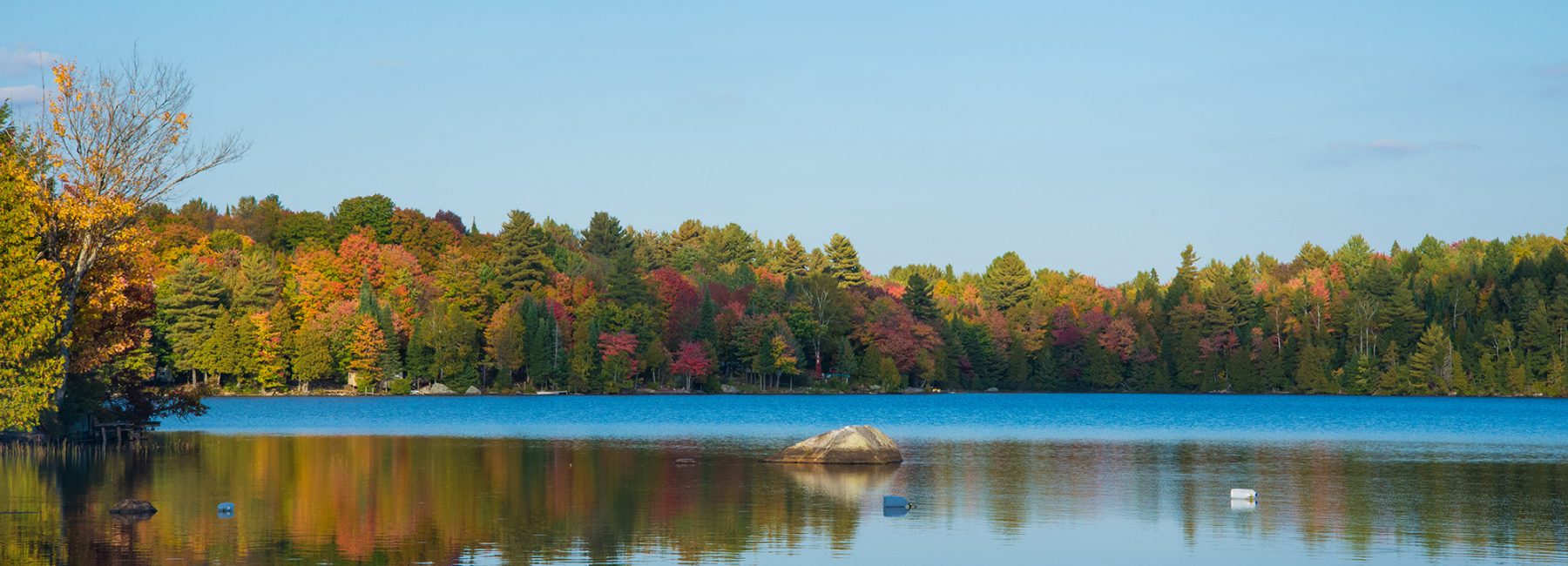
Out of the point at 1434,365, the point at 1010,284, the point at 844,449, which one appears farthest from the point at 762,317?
the point at 844,449

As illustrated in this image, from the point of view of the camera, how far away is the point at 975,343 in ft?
447

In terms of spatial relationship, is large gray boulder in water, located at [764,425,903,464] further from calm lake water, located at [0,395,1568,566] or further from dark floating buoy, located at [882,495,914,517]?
dark floating buoy, located at [882,495,914,517]

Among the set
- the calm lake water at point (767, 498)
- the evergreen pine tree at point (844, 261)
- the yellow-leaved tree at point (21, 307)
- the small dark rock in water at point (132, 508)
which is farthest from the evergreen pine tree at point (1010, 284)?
the small dark rock in water at point (132, 508)

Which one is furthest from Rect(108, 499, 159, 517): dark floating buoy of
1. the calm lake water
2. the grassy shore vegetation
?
the grassy shore vegetation

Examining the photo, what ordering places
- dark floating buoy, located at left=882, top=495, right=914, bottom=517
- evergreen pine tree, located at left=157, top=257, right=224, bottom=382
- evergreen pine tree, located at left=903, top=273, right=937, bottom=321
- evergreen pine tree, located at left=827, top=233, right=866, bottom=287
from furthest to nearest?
evergreen pine tree, located at left=827, top=233, right=866, bottom=287
evergreen pine tree, located at left=903, top=273, right=937, bottom=321
evergreen pine tree, located at left=157, top=257, right=224, bottom=382
dark floating buoy, located at left=882, top=495, right=914, bottom=517

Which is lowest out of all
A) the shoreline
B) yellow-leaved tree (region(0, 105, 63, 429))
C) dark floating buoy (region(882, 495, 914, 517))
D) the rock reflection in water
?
the shoreline

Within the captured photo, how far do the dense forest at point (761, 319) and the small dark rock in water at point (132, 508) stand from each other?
7794 centimetres

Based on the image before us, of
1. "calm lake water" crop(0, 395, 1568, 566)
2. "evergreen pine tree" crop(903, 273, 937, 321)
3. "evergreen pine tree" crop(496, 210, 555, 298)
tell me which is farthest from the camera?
"evergreen pine tree" crop(903, 273, 937, 321)

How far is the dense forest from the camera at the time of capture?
355 ft

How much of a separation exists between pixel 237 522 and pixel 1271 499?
18.9 metres

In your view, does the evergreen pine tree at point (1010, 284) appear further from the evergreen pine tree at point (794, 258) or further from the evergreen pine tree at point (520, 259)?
the evergreen pine tree at point (520, 259)

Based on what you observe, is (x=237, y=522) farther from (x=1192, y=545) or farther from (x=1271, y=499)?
(x=1271, y=499)

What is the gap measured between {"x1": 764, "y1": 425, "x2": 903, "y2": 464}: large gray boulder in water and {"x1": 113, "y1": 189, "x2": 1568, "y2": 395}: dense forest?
234ft

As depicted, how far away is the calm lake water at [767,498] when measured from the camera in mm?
20969
